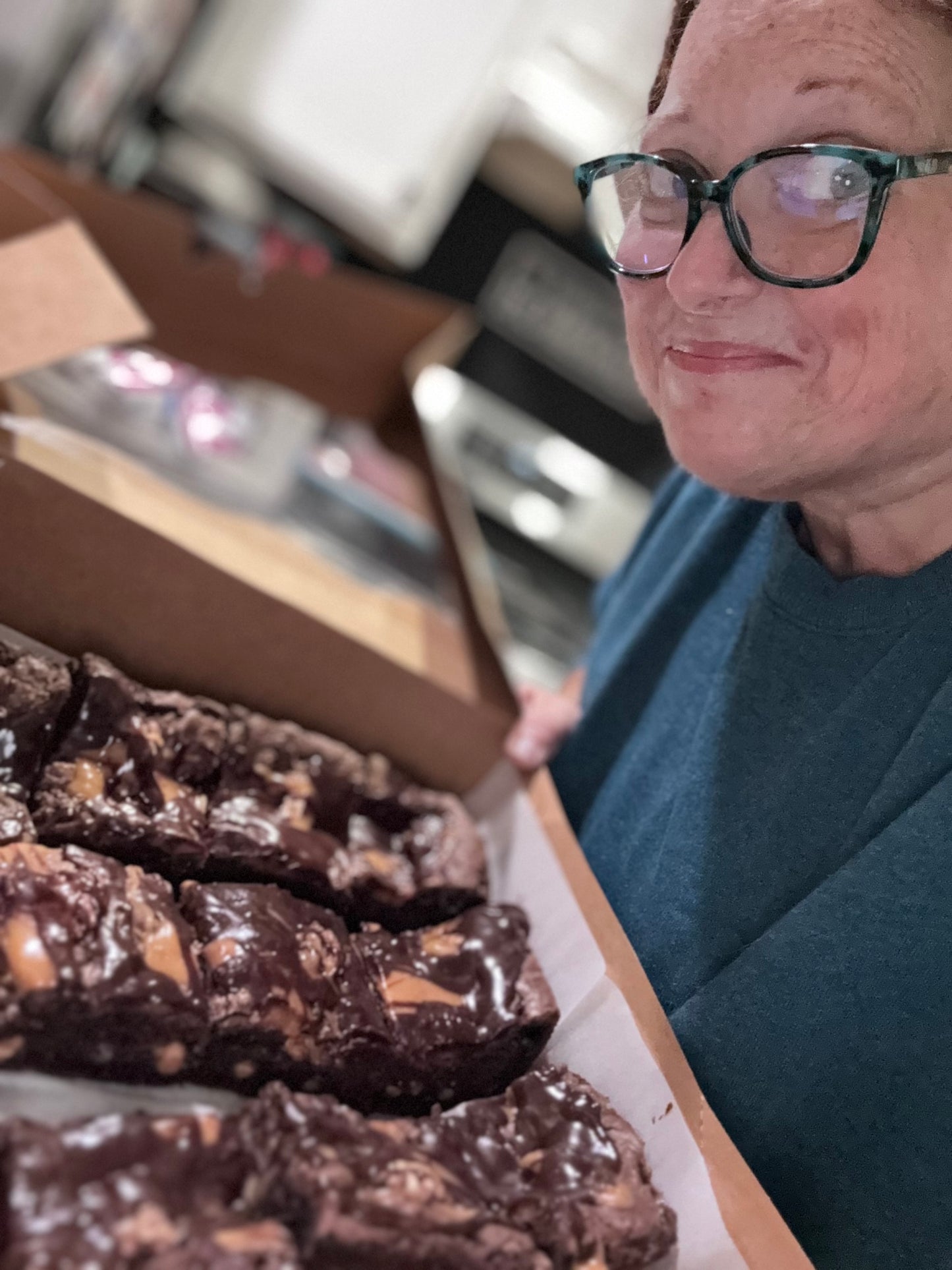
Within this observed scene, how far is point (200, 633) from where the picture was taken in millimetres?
1884

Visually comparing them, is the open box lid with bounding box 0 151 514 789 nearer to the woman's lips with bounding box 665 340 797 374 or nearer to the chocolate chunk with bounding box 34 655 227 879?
the chocolate chunk with bounding box 34 655 227 879

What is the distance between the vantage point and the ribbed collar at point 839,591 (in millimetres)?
A: 1461

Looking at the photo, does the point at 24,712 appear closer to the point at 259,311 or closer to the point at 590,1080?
the point at 590,1080

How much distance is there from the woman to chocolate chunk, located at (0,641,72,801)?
96cm

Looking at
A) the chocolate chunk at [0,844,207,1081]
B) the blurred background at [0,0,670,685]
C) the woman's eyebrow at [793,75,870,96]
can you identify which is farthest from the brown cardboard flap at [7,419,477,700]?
the blurred background at [0,0,670,685]

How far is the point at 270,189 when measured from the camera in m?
4.97

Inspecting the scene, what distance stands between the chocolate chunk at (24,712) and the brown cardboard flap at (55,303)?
47cm

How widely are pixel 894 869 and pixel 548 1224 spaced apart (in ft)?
2.01

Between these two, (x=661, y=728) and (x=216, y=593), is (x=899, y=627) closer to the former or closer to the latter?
(x=661, y=728)

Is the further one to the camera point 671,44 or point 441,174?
point 441,174

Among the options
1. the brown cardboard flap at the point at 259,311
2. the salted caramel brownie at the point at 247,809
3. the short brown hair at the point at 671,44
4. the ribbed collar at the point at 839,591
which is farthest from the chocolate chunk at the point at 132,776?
the brown cardboard flap at the point at 259,311

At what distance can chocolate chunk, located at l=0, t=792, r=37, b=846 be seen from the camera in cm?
144

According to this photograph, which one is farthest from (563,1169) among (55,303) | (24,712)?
(55,303)

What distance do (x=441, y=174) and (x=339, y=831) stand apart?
3.77 m
